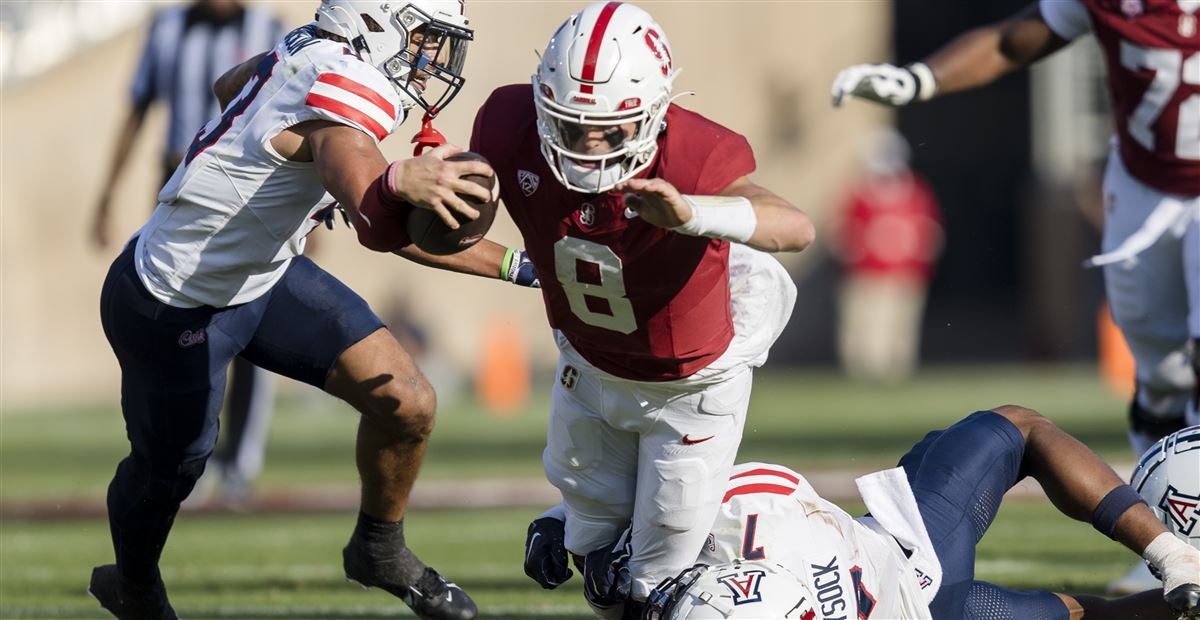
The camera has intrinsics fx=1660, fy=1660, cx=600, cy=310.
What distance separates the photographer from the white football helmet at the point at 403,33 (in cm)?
461

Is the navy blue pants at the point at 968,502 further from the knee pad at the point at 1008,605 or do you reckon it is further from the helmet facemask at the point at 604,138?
the helmet facemask at the point at 604,138

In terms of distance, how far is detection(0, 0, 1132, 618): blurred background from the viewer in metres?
12.7

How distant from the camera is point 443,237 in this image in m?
3.89

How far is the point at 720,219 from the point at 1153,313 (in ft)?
9.55

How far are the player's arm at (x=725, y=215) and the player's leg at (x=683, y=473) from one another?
0.82 m

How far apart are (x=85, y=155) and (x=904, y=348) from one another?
897cm

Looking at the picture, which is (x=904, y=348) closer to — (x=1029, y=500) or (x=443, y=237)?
(x=1029, y=500)

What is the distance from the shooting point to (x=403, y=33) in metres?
4.62

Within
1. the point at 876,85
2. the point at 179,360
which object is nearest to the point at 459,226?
the point at 179,360

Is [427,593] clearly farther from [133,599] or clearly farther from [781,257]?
[781,257]

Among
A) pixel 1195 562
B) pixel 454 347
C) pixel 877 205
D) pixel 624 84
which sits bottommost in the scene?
pixel 454 347

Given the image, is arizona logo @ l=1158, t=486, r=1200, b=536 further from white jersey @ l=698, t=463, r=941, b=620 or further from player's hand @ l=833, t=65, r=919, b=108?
player's hand @ l=833, t=65, r=919, b=108

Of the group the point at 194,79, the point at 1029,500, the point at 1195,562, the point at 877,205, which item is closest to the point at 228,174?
the point at 1195,562

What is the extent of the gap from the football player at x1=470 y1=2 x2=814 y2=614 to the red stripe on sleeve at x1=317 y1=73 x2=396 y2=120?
0.26m
